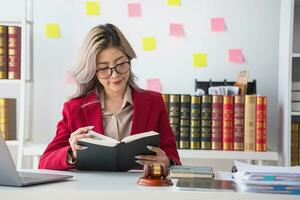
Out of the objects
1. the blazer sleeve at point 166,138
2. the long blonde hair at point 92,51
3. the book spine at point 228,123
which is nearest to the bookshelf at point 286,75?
the book spine at point 228,123

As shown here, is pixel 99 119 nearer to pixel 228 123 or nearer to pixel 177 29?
pixel 228 123

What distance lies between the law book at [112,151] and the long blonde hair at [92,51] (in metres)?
0.35

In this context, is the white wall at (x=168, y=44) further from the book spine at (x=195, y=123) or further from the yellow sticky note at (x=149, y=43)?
the book spine at (x=195, y=123)

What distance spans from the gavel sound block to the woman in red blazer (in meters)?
0.45

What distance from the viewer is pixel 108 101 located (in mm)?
1983

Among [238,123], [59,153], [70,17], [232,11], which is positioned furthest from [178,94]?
[59,153]

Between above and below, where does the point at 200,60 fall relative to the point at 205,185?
above

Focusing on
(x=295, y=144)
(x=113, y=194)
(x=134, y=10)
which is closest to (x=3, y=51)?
(x=134, y=10)

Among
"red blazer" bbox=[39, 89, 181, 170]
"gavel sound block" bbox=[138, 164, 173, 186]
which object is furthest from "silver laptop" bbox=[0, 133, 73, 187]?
"red blazer" bbox=[39, 89, 181, 170]

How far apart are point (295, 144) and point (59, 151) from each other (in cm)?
142

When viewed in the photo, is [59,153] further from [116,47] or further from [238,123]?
[238,123]

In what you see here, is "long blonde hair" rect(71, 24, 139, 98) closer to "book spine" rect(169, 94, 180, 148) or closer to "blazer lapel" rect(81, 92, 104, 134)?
"blazer lapel" rect(81, 92, 104, 134)

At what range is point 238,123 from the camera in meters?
2.61

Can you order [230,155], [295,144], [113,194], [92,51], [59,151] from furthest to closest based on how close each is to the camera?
[295,144] → [230,155] → [92,51] → [59,151] → [113,194]
